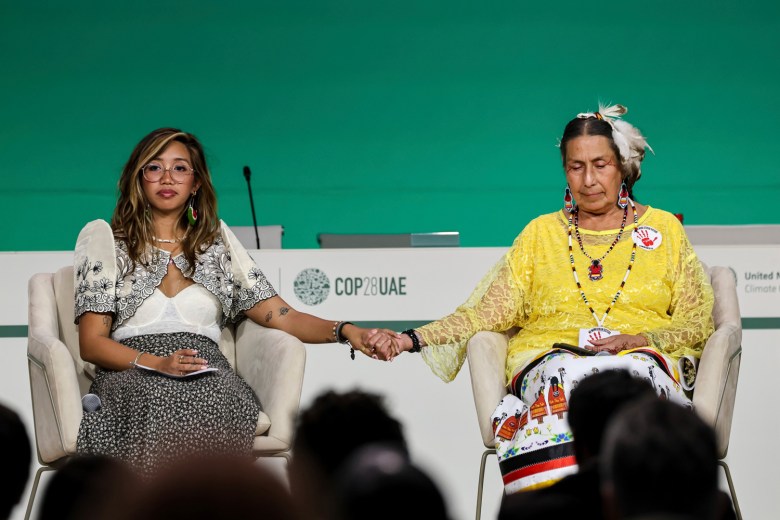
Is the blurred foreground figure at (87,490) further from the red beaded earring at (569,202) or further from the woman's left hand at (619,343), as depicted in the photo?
the red beaded earring at (569,202)

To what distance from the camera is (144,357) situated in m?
3.27

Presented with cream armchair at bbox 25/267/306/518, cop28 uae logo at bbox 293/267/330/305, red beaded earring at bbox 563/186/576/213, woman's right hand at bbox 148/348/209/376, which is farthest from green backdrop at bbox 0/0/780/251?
woman's right hand at bbox 148/348/209/376

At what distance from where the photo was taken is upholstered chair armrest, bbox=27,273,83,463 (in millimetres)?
3164

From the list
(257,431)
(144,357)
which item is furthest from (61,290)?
(257,431)

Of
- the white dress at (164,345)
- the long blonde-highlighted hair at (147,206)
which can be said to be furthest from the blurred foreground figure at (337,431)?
the long blonde-highlighted hair at (147,206)

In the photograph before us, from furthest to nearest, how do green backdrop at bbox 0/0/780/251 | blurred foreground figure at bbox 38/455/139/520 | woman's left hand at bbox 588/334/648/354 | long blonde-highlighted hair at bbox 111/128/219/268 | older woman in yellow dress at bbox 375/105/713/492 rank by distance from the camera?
green backdrop at bbox 0/0/780/251 < long blonde-highlighted hair at bbox 111/128/219/268 < older woman in yellow dress at bbox 375/105/713/492 < woman's left hand at bbox 588/334/648/354 < blurred foreground figure at bbox 38/455/139/520

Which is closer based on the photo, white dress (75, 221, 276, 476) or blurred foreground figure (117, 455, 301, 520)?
blurred foreground figure (117, 455, 301, 520)

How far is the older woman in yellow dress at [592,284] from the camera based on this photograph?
3375 millimetres

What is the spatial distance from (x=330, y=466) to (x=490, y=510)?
116 inches

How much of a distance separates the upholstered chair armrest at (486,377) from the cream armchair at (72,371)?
495 mm

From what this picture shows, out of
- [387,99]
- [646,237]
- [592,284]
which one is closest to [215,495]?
[592,284]

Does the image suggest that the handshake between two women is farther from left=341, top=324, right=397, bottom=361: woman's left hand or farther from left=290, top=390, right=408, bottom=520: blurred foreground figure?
left=290, top=390, right=408, bottom=520: blurred foreground figure

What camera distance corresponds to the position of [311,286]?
4391mm

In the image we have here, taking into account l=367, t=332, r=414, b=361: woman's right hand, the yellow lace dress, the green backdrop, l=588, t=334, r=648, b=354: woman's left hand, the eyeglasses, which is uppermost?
the green backdrop
